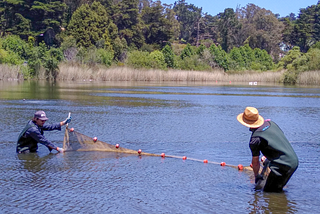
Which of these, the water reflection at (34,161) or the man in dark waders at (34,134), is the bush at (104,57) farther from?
the water reflection at (34,161)

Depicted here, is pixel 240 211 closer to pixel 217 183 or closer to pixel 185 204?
pixel 185 204

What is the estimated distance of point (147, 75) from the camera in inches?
2554

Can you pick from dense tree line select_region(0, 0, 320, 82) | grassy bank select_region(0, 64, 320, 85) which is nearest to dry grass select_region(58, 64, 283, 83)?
grassy bank select_region(0, 64, 320, 85)

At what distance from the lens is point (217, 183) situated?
31.9 ft

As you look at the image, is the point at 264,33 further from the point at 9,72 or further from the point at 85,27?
the point at 9,72

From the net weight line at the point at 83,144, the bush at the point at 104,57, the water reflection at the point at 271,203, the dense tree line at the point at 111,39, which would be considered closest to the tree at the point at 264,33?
the dense tree line at the point at 111,39

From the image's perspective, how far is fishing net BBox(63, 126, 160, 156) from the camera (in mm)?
12609

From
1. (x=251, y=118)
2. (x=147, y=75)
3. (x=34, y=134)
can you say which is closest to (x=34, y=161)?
(x=34, y=134)

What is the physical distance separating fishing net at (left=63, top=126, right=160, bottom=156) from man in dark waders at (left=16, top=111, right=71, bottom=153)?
29 cm

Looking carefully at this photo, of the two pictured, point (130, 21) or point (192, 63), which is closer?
point (192, 63)

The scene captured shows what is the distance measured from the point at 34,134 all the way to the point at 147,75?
5338 centimetres

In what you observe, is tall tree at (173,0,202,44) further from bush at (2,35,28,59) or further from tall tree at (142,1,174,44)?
bush at (2,35,28,59)

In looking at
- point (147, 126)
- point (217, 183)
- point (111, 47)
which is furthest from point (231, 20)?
point (217, 183)

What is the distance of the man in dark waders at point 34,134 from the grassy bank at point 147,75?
150ft
